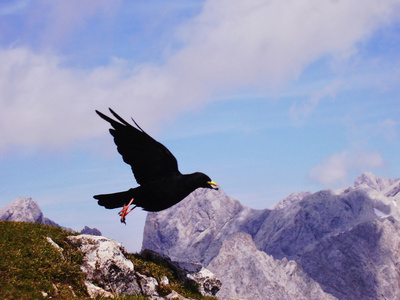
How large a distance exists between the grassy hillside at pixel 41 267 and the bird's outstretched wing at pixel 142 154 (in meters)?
3.93

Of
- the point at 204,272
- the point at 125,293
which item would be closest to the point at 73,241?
the point at 125,293

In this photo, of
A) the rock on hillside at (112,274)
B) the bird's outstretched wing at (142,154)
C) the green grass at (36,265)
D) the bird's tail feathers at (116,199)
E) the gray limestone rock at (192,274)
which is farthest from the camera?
the gray limestone rock at (192,274)

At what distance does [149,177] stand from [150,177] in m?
0.04

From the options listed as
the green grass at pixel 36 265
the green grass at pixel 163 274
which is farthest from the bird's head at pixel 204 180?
the green grass at pixel 36 265

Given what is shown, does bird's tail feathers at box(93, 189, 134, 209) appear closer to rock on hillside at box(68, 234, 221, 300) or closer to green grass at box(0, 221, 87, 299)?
rock on hillside at box(68, 234, 221, 300)

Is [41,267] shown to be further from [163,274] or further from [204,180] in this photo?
[204,180]

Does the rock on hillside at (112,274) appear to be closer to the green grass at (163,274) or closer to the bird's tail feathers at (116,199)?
the green grass at (163,274)

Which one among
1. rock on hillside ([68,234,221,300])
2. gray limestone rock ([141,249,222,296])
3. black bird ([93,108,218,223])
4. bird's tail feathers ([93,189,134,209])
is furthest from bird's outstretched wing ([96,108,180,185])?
gray limestone rock ([141,249,222,296])

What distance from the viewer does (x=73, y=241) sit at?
20766mm

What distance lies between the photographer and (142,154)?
20.9m

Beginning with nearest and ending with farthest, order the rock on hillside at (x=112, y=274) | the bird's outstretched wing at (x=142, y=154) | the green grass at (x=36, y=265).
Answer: the green grass at (x=36, y=265) → the rock on hillside at (x=112, y=274) → the bird's outstretched wing at (x=142, y=154)

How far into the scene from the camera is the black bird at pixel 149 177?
68.2 feet

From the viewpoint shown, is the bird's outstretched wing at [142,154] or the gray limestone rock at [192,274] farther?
the gray limestone rock at [192,274]

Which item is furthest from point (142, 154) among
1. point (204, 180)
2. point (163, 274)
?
point (163, 274)
